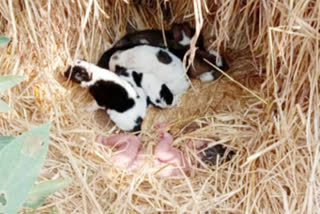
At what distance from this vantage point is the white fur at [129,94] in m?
2.09

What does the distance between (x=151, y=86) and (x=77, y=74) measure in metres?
0.31

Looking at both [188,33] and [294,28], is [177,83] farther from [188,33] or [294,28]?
[294,28]

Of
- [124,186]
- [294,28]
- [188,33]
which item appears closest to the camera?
[294,28]

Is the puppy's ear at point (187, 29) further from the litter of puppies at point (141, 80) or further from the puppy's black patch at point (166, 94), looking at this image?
the puppy's black patch at point (166, 94)

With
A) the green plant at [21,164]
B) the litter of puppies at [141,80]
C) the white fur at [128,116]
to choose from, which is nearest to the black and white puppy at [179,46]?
the litter of puppies at [141,80]

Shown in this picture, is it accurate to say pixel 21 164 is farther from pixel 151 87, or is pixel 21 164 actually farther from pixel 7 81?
pixel 151 87

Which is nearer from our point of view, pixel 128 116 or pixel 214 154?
pixel 214 154

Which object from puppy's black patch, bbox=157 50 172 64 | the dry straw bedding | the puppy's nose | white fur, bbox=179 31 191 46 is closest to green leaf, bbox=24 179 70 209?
the dry straw bedding

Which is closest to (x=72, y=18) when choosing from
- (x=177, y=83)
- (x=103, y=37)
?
(x=103, y=37)

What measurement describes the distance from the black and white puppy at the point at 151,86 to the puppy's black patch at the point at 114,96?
12 centimetres

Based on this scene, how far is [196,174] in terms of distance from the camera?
1.92 metres

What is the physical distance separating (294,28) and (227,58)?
72 centimetres

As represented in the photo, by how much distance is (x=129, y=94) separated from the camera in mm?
2094

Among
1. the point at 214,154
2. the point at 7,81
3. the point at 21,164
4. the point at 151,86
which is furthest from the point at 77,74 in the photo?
the point at 21,164
